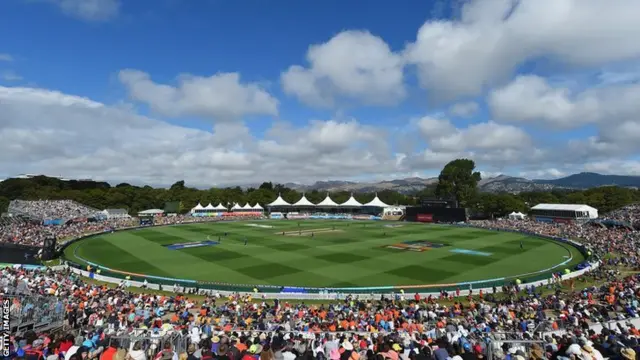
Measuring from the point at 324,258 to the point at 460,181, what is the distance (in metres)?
81.7

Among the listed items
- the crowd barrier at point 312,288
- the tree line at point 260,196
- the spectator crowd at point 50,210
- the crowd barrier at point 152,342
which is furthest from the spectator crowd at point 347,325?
the tree line at point 260,196

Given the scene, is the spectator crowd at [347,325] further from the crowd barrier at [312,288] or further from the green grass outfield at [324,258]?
the green grass outfield at [324,258]

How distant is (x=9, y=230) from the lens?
53094mm

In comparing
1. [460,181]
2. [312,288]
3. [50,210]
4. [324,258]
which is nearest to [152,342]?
[312,288]

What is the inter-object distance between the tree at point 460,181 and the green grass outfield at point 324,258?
52258 mm

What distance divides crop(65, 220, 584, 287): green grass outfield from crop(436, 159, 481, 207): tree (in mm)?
52258

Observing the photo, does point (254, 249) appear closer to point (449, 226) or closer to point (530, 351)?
point (530, 351)

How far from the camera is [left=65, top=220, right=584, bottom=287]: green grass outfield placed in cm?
3092

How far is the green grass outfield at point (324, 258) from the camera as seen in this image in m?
30.9

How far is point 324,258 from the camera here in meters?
38.8

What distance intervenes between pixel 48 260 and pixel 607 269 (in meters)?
55.1

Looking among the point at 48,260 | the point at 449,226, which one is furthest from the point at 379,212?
the point at 48,260

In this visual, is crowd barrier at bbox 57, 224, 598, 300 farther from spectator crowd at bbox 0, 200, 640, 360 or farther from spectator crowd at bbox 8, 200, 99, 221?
spectator crowd at bbox 8, 200, 99, 221

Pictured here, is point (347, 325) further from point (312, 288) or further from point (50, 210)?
point (50, 210)
